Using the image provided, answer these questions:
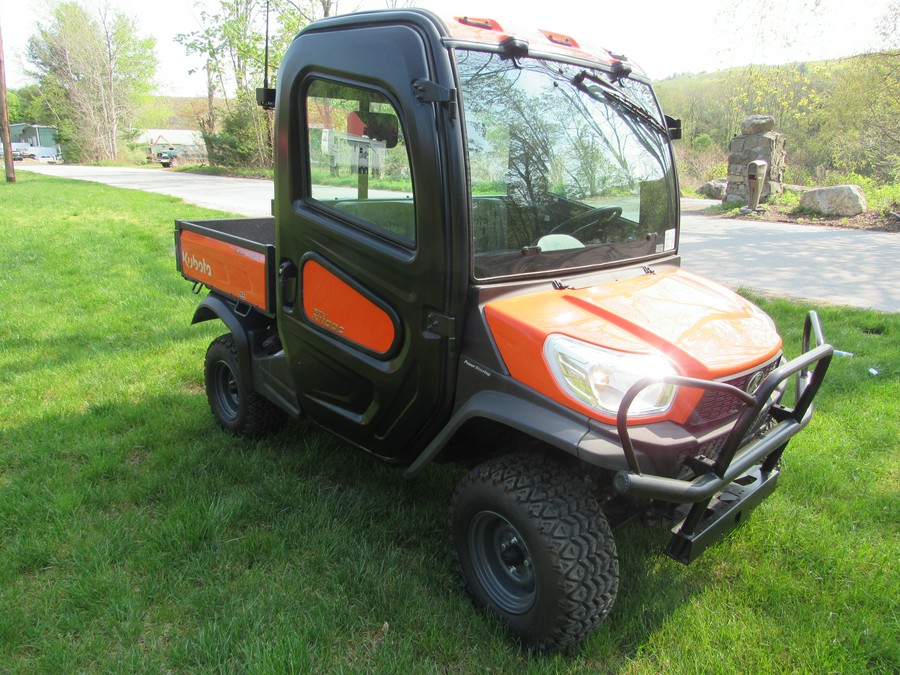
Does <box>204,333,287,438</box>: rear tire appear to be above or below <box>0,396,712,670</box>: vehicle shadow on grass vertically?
above

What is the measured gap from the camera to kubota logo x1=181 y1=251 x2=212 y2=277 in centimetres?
369

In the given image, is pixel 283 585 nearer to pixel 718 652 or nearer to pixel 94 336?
pixel 718 652

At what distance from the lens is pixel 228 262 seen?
11.1 feet

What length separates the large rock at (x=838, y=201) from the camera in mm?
11953

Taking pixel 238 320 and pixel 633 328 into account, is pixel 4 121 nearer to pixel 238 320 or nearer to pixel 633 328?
pixel 238 320

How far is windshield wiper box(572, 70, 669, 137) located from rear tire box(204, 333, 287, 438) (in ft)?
7.14

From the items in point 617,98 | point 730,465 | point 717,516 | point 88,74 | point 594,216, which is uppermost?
point 88,74

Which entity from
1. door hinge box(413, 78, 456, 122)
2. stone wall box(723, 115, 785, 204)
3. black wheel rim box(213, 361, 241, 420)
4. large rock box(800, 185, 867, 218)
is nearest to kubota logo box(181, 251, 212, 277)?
black wheel rim box(213, 361, 241, 420)

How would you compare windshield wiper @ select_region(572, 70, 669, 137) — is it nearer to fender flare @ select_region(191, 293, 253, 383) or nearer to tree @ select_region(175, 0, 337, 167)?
fender flare @ select_region(191, 293, 253, 383)

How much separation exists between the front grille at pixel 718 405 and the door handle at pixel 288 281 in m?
1.75

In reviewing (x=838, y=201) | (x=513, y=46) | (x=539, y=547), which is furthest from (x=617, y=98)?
(x=838, y=201)

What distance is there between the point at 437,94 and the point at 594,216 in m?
0.86

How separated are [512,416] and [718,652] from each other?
109 cm

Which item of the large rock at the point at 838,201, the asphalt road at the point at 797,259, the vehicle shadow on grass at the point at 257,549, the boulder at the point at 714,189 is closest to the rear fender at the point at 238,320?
the vehicle shadow on grass at the point at 257,549
